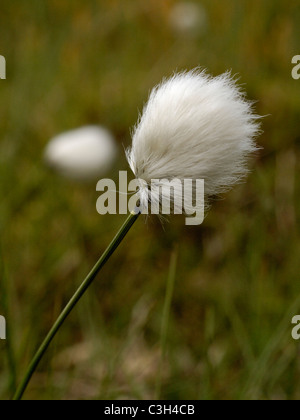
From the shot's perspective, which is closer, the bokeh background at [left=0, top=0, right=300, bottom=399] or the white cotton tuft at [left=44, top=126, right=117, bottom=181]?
the bokeh background at [left=0, top=0, right=300, bottom=399]

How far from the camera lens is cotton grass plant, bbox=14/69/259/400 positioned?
0.46 metres

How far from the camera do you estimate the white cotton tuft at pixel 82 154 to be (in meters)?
1.23

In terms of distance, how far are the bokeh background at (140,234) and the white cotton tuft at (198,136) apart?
0.23 m

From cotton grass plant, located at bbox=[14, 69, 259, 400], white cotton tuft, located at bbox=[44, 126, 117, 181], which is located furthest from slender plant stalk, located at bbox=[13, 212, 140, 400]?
white cotton tuft, located at bbox=[44, 126, 117, 181]

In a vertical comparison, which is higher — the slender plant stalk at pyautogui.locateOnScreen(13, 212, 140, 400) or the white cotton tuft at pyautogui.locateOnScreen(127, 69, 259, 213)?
the white cotton tuft at pyautogui.locateOnScreen(127, 69, 259, 213)

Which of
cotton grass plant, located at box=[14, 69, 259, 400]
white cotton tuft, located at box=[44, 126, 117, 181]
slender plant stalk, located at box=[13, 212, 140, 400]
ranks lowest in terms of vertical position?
slender plant stalk, located at box=[13, 212, 140, 400]

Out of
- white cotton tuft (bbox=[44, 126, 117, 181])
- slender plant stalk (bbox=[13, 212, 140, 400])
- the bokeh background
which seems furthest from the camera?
white cotton tuft (bbox=[44, 126, 117, 181])

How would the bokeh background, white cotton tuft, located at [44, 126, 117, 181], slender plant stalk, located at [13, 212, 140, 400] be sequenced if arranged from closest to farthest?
slender plant stalk, located at [13, 212, 140, 400], the bokeh background, white cotton tuft, located at [44, 126, 117, 181]

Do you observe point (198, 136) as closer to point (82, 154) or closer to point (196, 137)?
point (196, 137)

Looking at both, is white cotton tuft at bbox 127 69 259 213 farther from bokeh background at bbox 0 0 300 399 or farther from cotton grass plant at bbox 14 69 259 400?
bokeh background at bbox 0 0 300 399

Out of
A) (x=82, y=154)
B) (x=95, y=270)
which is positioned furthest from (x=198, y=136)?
(x=82, y=154)

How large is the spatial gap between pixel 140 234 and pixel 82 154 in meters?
0.22

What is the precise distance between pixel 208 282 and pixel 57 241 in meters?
0.32

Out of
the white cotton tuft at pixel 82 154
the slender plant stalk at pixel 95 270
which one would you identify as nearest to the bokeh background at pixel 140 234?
the white cotton tuft at pixel 82 154
